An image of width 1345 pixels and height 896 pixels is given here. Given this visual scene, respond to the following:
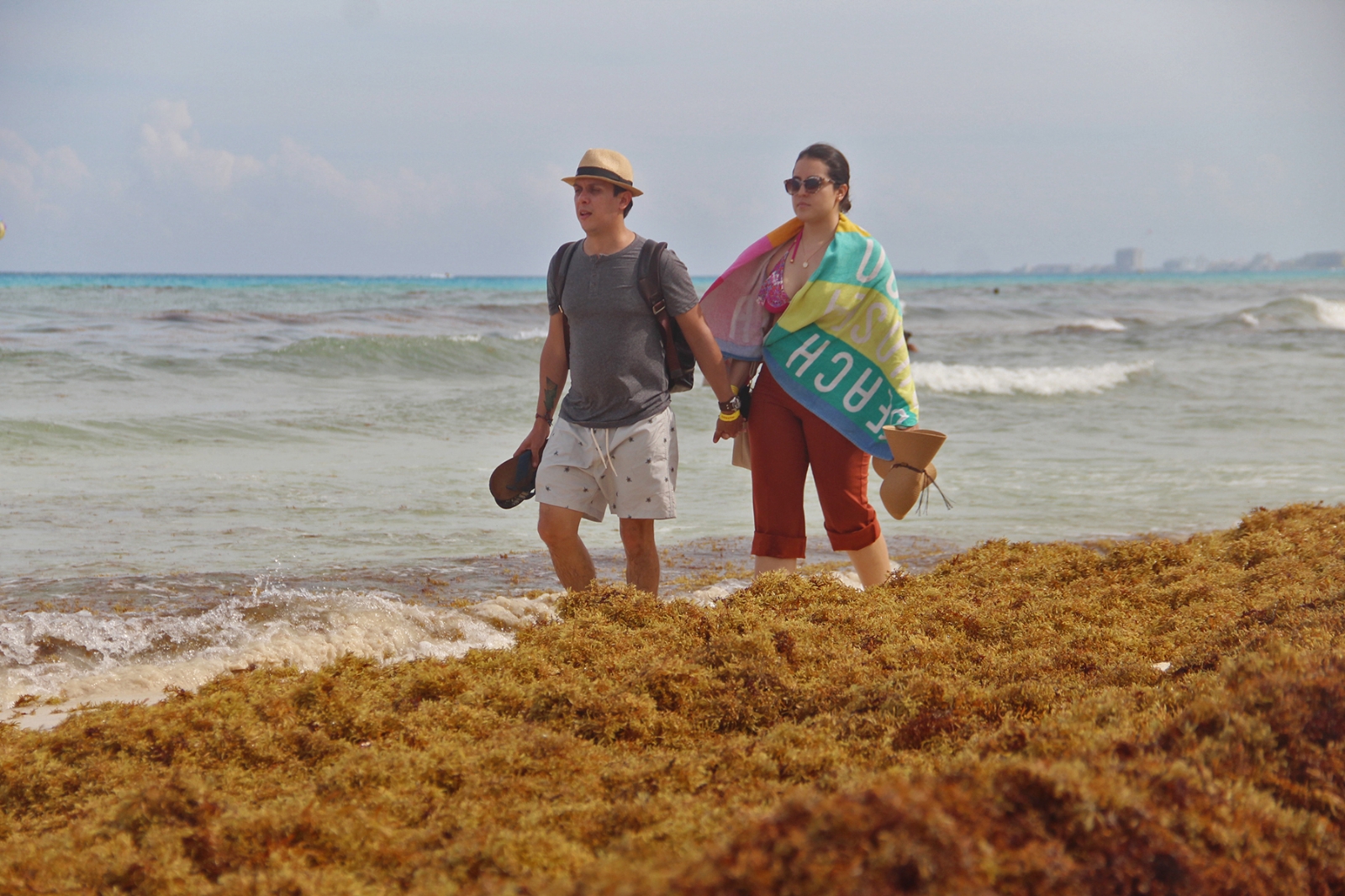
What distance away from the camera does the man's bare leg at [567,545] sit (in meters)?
4.26

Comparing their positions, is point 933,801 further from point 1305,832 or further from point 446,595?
point 446,595

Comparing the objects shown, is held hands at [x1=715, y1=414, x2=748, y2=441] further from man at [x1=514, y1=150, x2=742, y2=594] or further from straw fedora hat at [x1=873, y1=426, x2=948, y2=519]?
straw fedora hat at [x1=873, y1=426, x2=948, y2=519]

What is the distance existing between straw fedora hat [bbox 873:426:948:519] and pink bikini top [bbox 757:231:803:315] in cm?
68

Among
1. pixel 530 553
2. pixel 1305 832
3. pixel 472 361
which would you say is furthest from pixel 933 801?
pixel 472 361

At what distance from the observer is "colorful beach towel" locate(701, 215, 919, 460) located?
4301 mm

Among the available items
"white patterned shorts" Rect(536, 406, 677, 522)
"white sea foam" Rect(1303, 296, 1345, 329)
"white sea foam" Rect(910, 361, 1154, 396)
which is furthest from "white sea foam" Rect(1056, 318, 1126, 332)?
"white patterned shorts" Rect(536, 406, 677, 522)

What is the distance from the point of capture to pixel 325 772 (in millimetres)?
2488

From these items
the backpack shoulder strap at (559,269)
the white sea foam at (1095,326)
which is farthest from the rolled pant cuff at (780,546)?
the white sea foam at (1095,326)

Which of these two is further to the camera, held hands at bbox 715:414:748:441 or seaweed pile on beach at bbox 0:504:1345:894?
held hands at bbox 715:414:748:441

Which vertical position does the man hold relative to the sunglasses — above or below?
below

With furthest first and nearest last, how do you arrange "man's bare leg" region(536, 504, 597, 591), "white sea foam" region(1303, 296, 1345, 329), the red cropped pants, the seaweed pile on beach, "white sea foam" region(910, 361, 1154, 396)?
1. "white sea foam" region(1303, 296, 1345, 329)
2. "white sea foam" region(910, 361, 1154, 396)
3. the red cropped pants
4. "man's bare leg" region(536, 504, 597, 591)
5. the seaweed pile on beach

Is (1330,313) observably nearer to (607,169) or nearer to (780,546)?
(780,546)

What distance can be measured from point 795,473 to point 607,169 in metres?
1.44

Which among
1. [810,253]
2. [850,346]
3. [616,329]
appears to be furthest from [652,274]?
[850,346]
